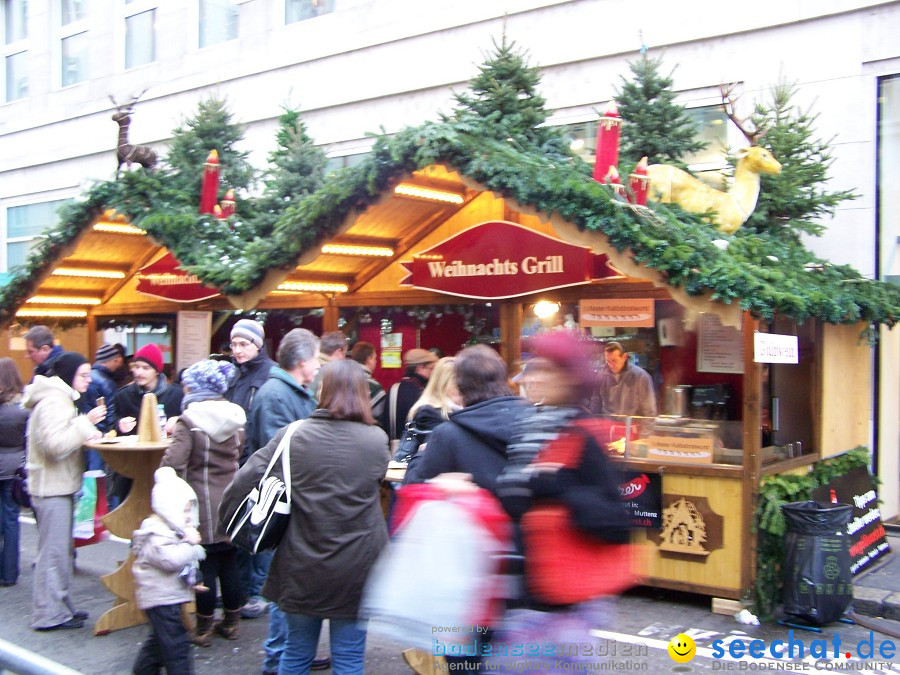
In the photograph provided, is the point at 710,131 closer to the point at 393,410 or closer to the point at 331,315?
the point at 331,315

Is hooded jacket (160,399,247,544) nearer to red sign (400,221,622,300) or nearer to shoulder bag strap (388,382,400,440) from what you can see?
shoulder bag strap (388,382,400,440)

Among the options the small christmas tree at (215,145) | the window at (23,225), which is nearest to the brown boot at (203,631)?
the small christmas tree at (215,145)

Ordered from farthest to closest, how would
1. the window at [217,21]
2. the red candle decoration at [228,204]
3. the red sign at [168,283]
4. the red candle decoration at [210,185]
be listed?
the window at [217,21]
the red sign at [168,283]
the red candle decoration at [228,204]
the red candle decoration at [210,185]

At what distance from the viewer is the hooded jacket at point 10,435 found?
23.7 ft

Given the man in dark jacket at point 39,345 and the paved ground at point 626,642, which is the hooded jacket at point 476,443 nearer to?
the paved ground at point 626,642

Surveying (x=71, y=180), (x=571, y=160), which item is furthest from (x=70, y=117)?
(x=571, y=160)

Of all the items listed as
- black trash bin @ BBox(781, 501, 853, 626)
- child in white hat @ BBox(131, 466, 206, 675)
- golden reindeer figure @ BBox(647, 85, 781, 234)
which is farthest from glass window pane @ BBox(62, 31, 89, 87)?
black trash bin @ BBox(781, 501, 853, 626)

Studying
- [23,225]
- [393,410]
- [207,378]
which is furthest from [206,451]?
[23,225]

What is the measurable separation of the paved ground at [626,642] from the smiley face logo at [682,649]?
1.7 inches

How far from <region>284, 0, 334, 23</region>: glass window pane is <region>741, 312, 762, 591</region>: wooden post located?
998 cm

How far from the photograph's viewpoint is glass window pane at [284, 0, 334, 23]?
14188 millimetres

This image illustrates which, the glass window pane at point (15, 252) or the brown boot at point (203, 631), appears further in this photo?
the glass window pane at point (15, 252)

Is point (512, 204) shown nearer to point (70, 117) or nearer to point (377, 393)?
point (377, 393)

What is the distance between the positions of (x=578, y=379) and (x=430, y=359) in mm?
5297
